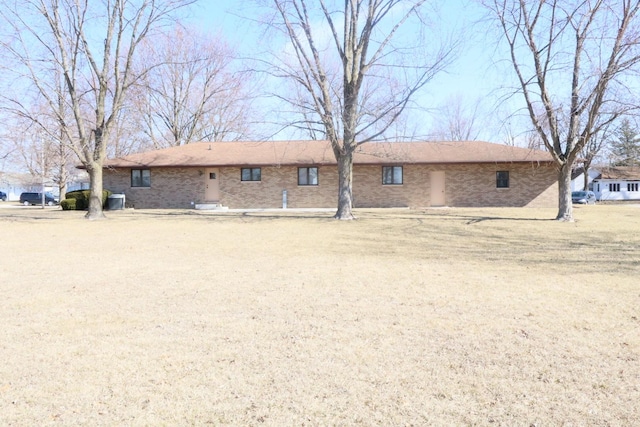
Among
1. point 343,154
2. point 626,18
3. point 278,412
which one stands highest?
point 626,18

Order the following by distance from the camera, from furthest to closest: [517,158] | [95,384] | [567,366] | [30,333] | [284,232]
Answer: [517,158]
[284,232]
[30,333]
[567,366]
[95,384]

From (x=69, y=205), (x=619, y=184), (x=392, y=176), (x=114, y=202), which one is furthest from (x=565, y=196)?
(x=619, y=184)

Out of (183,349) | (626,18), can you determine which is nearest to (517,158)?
(626,18)

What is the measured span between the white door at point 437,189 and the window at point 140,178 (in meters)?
18.4

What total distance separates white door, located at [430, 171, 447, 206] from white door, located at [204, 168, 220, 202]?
13781mm

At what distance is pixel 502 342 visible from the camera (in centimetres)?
424

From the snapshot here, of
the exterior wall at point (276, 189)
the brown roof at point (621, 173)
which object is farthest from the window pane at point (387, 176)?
the brown roof at point (621, 173)

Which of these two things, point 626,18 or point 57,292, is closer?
point 57,292

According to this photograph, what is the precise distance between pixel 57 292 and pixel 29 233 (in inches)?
412

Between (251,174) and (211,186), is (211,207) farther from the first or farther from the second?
(251,174)

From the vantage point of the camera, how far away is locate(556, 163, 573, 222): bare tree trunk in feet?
61.0

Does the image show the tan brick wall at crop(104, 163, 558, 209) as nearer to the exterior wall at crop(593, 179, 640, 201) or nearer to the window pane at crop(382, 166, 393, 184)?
the window pane at crop(382, 166, 393, 184)

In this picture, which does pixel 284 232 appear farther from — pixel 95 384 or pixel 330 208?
pixel 330 208

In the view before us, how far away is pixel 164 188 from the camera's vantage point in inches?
1158
